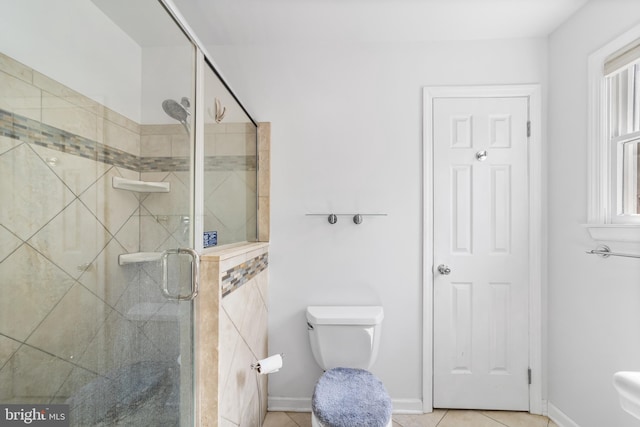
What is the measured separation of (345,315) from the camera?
1793 millimetres

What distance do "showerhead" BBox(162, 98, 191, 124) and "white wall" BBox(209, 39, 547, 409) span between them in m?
0.95

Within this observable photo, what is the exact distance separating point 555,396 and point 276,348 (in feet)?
5.66

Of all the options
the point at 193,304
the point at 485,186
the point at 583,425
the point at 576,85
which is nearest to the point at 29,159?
the point at 193,304

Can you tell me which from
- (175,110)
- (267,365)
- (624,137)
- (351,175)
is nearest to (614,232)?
(624,137)

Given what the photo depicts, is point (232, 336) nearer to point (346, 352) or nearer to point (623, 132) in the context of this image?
point (346, 352)

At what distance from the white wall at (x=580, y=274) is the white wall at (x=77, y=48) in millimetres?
2071

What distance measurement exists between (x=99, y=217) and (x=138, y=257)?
0.19m

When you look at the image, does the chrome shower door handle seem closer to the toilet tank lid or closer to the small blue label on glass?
the small blue label on glass

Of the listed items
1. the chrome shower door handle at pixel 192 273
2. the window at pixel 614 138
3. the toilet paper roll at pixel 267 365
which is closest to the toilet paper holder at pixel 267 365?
the toilet paper roll at pixel 267 365

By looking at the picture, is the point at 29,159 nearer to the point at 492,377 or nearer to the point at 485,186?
the point at 485,186

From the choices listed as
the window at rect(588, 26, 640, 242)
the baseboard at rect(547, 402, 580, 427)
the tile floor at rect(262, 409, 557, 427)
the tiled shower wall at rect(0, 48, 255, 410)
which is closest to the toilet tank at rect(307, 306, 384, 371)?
the tile floor at rect(262, 409, 557, 427)

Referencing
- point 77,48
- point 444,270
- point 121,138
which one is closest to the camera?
point 77,48

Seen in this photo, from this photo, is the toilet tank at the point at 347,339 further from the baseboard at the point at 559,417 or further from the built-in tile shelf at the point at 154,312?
the baseboard at the point at 559,417

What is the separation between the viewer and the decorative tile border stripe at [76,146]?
0.55 meters
